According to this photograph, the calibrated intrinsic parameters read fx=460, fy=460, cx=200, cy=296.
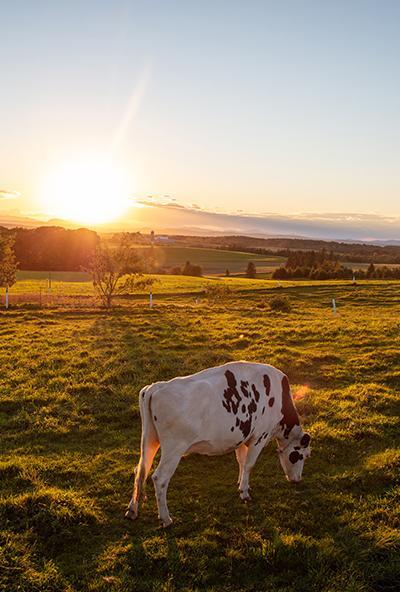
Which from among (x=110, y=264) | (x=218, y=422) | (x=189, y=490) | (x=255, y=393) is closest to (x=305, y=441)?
(x=255, y=393)

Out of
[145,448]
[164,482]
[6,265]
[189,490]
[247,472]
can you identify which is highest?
[6,265]

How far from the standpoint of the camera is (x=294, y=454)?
8.41 m

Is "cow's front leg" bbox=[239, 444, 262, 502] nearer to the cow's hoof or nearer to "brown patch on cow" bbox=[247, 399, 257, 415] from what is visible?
"brown patch on cow" bbox=[247, 399, 257, 415]

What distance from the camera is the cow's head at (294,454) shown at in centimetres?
834

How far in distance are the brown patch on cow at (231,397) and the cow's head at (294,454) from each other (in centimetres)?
158

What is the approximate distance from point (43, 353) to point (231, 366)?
37.5ft

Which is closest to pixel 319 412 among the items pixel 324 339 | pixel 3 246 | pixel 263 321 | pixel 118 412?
pixel 118 412

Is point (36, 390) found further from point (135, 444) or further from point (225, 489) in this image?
point (225, 489)

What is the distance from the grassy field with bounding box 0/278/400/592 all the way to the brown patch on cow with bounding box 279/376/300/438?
90 centimetres

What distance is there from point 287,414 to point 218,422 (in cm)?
187

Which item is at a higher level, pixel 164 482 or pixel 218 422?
pixel 218 422

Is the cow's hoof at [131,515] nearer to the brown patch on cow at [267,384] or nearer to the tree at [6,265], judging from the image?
the brown patch on cow at [267,384]

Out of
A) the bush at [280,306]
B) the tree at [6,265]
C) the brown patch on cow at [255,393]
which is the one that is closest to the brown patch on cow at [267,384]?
the brown patch on cow at [255,393]

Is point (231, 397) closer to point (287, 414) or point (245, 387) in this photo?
point (245, 387)
